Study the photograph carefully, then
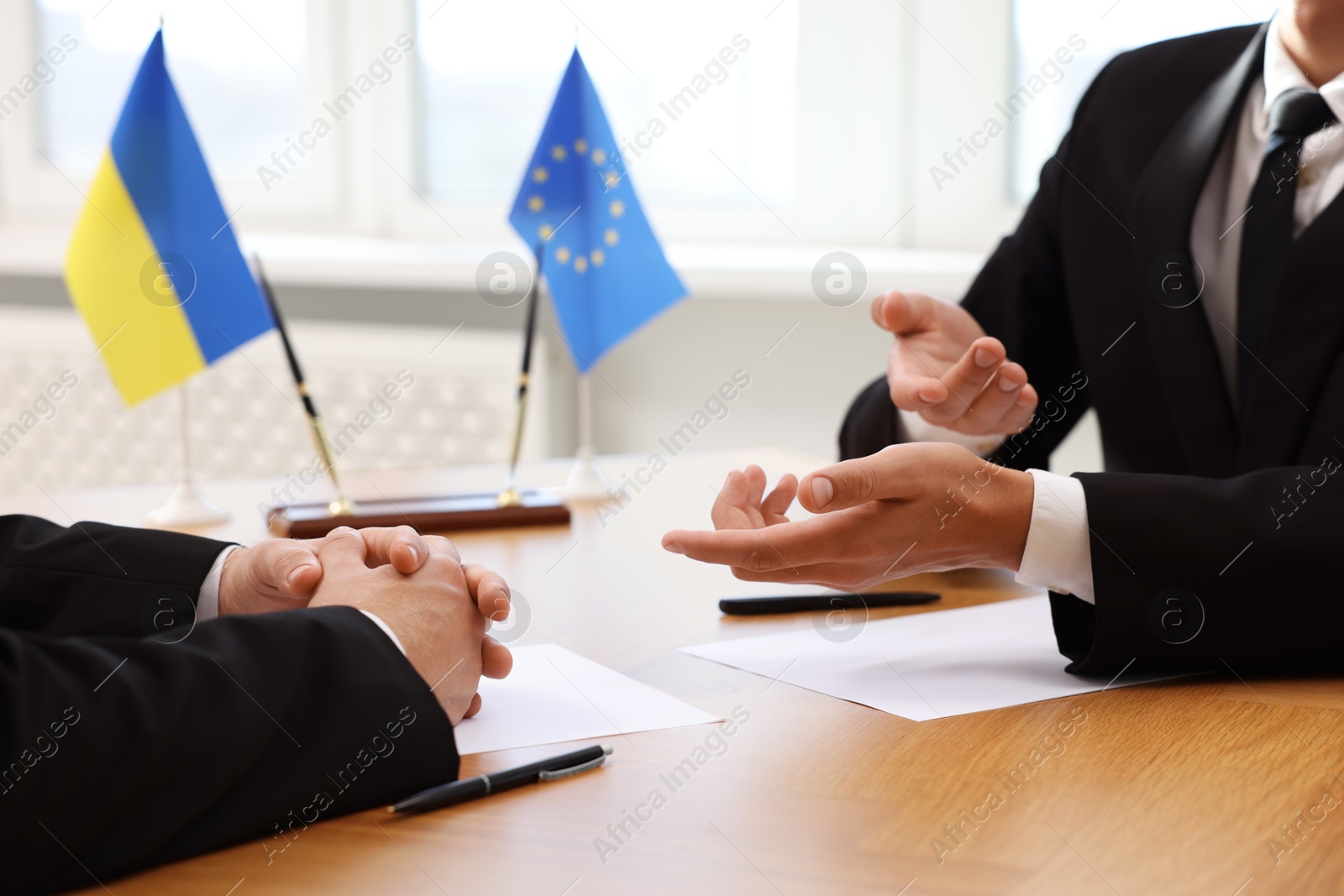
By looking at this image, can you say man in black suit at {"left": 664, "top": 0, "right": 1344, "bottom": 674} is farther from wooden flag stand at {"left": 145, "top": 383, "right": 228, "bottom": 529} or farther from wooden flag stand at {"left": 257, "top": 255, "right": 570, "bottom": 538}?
wooden flag stand at {"left": 145, "top": 383, "right": 228, "bottom": 529}

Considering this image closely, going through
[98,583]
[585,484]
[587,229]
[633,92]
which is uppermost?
[633,92]

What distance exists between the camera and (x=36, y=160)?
380cm

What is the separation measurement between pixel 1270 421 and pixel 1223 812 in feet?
2.29

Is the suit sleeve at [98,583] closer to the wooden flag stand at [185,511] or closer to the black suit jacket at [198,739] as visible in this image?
the black suit jacket at [198,739]

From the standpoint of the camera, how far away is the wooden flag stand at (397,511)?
1554mm

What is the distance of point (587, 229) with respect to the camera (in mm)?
1830

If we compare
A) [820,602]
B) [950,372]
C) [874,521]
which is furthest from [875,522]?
[950,372]

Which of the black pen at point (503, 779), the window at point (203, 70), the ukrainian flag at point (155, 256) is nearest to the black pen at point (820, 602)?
the black pen at point (503, 779)

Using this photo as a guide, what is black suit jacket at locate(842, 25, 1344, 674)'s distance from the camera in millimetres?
1000

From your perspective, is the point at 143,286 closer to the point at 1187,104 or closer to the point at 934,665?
the point at 934,665

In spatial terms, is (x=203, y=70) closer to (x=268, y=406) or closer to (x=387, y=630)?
(x=268, y=406)

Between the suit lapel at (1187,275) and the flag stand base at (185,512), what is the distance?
116 centimetres

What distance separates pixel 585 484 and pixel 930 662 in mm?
853

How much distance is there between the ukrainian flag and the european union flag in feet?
1.32
